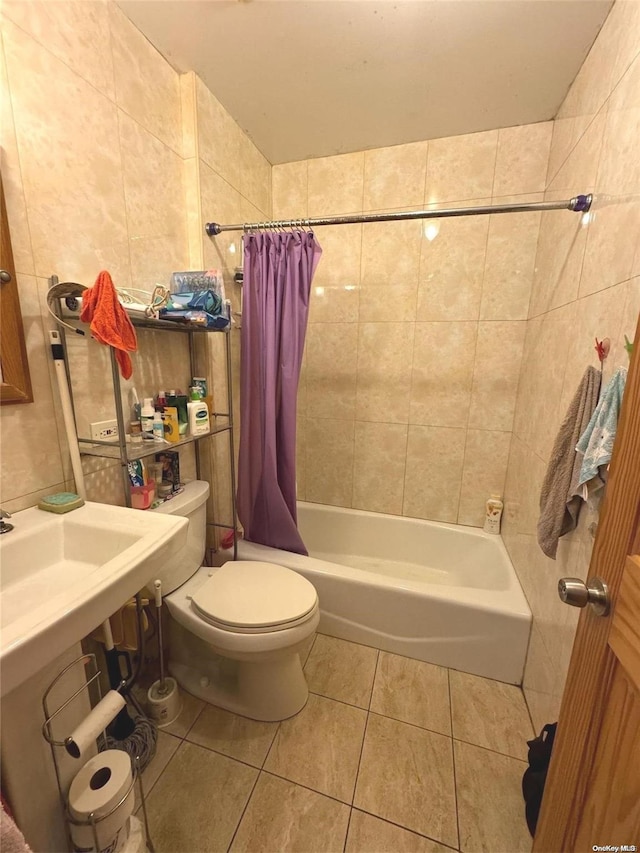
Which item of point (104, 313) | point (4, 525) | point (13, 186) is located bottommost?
point (4, 525)

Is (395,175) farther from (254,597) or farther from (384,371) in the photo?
(254,597)

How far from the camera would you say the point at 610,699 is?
54 centimetres

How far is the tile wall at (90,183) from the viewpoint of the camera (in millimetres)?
861

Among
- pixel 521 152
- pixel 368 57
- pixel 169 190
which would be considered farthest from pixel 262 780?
pixel 521 152

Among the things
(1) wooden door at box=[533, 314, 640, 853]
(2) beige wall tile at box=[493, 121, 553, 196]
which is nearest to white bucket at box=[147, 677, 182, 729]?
(1) wooden door at box=[533, 314, 640, 853]

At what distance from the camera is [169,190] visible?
132 cm

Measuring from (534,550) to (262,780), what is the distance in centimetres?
125

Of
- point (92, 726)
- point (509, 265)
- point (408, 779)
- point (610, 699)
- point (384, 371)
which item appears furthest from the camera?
point (384, 371)

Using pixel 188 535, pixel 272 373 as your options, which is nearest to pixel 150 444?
pixel 188 535

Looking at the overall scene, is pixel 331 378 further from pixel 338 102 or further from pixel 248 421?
pixel 338 102

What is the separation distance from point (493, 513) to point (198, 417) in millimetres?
1643

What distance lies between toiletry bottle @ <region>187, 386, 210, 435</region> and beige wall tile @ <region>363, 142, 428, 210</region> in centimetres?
145

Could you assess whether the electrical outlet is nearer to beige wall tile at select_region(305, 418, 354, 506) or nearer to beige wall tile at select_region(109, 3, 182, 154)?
beige wall tile at select_region(109, 3, 182, 154)

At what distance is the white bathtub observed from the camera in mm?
1374
